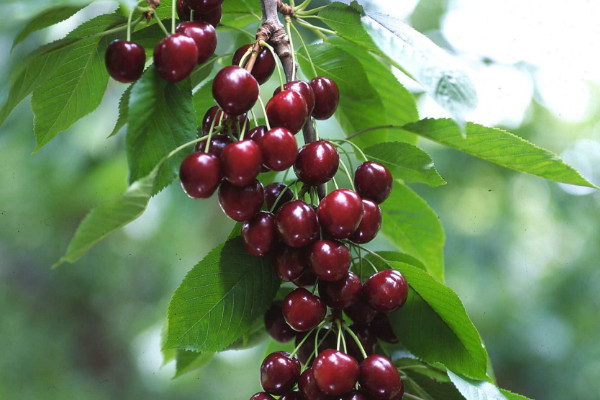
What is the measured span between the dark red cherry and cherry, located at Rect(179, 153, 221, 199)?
0.24 meters

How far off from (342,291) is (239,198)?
0.50 ft

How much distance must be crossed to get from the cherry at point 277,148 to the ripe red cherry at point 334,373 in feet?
0.63


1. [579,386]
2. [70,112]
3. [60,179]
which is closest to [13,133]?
[60,179]

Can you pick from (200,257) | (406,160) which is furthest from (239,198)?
(200,257)

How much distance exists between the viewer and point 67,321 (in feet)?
7.18

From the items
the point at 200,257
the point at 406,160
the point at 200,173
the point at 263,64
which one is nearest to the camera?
the point at 200,173

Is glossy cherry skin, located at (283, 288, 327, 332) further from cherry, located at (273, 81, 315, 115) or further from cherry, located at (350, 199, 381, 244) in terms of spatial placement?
cherry, located at (273, 81, 315, 115)

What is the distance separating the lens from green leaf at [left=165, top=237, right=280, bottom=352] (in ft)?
1.96

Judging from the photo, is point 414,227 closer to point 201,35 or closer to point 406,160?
point 406,160

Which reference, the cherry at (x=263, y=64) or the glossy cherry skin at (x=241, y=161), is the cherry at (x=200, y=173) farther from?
the cherry at (x=263, y=64)

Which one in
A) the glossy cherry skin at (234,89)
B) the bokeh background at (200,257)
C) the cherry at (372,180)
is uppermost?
the glossy cherry skin at (234,89)

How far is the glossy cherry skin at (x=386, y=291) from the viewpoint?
0.59 m

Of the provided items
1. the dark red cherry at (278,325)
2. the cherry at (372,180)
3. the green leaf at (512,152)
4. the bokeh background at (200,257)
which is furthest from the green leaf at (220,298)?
the bokeh background at (200,257)

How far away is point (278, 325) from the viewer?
0.69 meters
